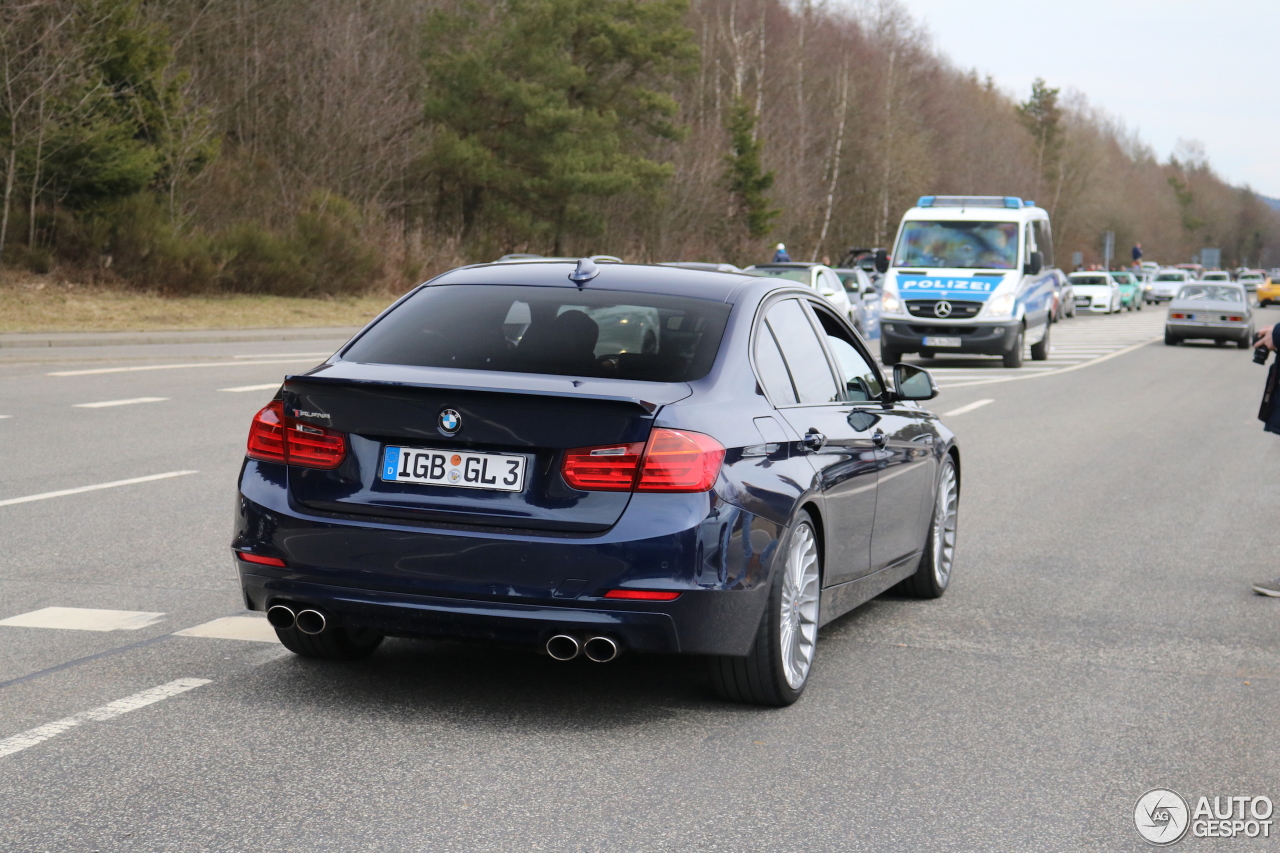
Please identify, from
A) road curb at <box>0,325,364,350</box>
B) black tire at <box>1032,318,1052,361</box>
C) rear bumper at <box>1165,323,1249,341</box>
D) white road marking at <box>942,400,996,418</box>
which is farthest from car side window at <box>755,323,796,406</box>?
rear bumper at <box>1165,323,1249,341</box>

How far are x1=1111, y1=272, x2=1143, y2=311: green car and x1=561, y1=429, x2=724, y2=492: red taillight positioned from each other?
6473cm

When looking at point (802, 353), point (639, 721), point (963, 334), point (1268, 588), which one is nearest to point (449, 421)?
point (639, 721)

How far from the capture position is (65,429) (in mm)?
13789

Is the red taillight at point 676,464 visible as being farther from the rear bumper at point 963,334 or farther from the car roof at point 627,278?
the rear bumper at point 963,334

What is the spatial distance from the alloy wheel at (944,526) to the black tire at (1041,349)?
22.3 m

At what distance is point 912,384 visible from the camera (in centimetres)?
690

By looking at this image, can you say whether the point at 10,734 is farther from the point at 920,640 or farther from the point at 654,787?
the point at 920,640

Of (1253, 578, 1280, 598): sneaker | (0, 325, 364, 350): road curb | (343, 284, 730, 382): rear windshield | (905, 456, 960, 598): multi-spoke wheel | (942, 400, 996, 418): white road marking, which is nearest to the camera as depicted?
(343, 284, 730, 382): rear windshield

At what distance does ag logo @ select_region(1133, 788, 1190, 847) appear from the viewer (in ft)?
13.8

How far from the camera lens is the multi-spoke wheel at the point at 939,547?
7332mm

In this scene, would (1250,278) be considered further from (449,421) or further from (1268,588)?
(449,421)

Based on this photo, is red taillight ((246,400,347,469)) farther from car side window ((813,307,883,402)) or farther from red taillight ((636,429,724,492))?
car side window ((813,307,883,402))

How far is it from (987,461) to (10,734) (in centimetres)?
971

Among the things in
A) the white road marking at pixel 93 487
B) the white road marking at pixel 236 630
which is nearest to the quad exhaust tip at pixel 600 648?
the white road marking at pixel 236 630
